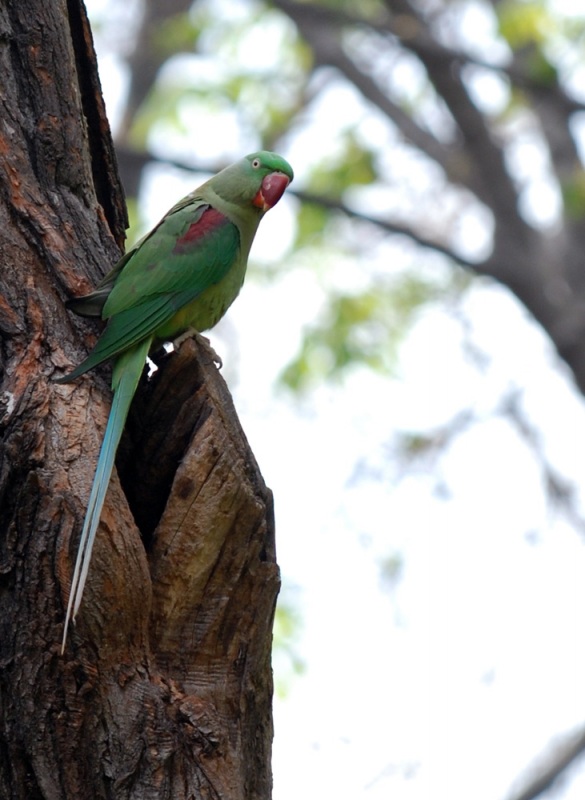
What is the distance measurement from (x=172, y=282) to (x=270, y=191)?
0.76 m

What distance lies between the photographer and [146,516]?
2.98 metres

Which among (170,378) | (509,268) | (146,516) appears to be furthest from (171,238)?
(509,268)

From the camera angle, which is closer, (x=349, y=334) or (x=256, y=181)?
(x=256, y=181)

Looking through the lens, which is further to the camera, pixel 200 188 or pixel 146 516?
pixel 200 188

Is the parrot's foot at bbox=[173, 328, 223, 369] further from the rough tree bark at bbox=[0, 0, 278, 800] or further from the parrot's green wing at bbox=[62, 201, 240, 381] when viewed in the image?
the rough tree bark at bbox=[0, 0, 278, 800]

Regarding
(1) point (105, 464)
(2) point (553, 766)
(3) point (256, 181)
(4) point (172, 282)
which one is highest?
(3) point (256, 181)

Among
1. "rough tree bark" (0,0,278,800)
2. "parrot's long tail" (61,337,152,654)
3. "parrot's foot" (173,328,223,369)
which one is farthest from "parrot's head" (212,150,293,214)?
"parrot's long tail" (61,337,152,654)

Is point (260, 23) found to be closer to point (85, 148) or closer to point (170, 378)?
point (85, 148)

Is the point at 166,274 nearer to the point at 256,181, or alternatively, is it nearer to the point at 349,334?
the point at 256,181

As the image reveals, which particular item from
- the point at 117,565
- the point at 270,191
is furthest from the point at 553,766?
the point at 117,565

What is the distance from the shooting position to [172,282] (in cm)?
352

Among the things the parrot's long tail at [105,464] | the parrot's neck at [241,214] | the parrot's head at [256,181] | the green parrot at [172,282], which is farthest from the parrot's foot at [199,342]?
the parrot's head at [256,181]

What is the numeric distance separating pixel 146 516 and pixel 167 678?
0.46 meters

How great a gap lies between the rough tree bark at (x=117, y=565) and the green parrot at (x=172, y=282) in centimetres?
7
